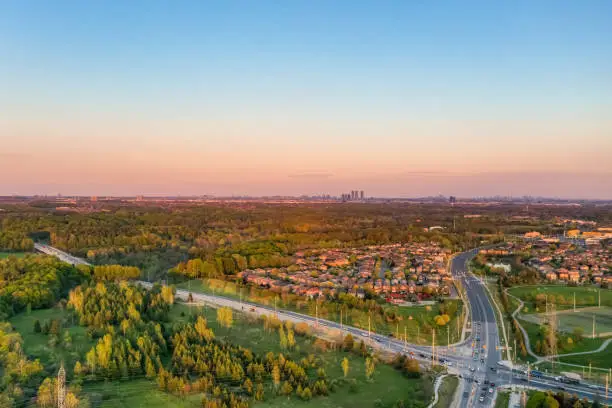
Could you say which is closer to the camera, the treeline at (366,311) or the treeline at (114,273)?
the treeline at (366,311)

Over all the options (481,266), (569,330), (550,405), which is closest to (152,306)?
(550,405)

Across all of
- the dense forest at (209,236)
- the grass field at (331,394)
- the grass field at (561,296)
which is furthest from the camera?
the dense forest at (209,236)

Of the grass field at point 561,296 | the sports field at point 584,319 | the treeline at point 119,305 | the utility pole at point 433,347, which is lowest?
the utility pole at point 433,347

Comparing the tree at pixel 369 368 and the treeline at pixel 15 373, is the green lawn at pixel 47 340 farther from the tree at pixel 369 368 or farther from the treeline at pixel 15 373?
the tree at pixel 369 368

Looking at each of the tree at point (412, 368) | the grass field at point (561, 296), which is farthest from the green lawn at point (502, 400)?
the grass field at point (561, 296)

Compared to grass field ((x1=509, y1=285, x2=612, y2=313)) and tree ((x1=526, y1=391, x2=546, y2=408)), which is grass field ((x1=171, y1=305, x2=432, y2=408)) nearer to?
tree ((x1=526, y1=391, x2=546, y2=408))
